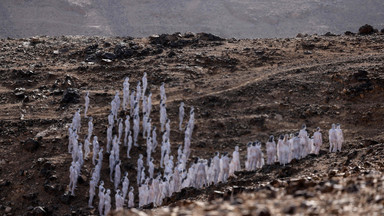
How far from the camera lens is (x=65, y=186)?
1695 centimetres

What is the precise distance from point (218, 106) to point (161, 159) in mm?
4830

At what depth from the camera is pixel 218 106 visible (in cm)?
2172

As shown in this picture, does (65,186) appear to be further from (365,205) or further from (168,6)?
(168,6)

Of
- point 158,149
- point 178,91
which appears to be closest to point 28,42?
point 178,91

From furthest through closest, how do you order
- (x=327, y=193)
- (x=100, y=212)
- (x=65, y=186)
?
(x=65, y=186)
(x=100, y=212)
(x=327, y=193)

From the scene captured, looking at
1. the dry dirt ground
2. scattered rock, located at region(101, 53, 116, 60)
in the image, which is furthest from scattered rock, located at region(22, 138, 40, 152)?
A: scattered rock, located at region(101, 53, 116, 60)

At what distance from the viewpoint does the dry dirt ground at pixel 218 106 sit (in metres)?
10.5

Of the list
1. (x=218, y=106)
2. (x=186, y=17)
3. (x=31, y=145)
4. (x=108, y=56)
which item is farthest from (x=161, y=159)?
(x=186, y=17)

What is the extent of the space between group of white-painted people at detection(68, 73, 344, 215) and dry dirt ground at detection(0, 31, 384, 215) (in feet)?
1.55

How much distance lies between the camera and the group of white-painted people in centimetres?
1540

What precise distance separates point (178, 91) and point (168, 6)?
128ft

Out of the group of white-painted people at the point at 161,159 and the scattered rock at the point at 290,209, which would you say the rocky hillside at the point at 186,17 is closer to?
the group of white-painted people at the point at 161,159

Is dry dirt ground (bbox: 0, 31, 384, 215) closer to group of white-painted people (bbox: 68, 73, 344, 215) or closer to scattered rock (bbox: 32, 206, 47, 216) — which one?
scattered rock (bbox: 32, 206, 47, 216)

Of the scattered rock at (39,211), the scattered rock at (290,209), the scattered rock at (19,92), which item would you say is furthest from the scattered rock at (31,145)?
the scattered rock at (290,209)
